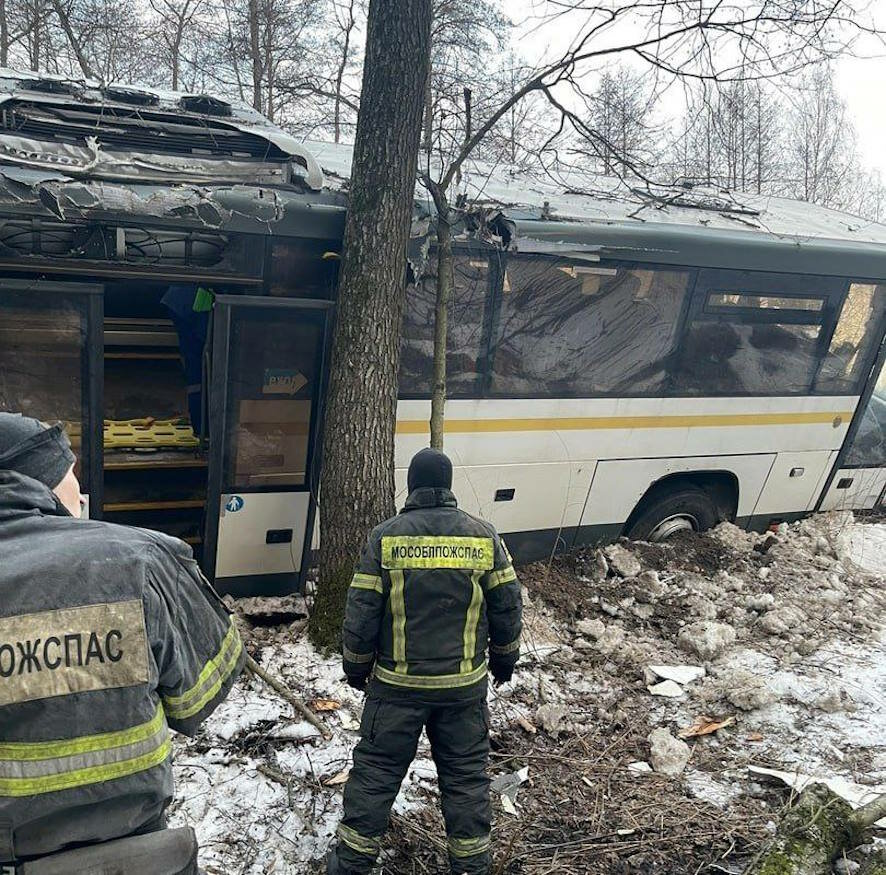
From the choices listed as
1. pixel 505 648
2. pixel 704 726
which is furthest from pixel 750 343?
pixel 505 648

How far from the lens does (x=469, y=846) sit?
2.83 m

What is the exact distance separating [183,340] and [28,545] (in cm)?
409

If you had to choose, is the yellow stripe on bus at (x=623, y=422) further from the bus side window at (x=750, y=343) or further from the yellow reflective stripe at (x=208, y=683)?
the yellow reflective stripe at (x=208, y=683)

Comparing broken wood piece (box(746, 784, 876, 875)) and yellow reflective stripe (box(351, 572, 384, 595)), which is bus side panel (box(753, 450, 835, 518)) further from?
yellow reflective stripe (box(351, 572, 384, 595))

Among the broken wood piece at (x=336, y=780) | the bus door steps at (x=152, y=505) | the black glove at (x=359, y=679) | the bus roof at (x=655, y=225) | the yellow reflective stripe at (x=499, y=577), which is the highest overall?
the bus roof at (x=655, y=225)

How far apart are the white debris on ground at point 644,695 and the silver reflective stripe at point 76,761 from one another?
1.48 metres

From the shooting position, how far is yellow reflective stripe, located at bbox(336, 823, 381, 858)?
2787 mm

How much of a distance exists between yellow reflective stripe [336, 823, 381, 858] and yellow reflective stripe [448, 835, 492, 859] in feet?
0.99

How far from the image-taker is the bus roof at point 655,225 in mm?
4715

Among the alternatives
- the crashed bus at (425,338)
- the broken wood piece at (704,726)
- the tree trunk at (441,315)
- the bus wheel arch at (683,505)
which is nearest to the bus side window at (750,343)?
the crashed bus at (425,338)

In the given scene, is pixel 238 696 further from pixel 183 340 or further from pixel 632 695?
pixel 183 340

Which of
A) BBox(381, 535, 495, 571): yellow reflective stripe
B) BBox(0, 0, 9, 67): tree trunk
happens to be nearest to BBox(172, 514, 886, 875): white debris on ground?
BBox(381, 535, 495, 571): yellow reflective stripe

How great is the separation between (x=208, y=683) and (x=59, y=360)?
2.53 metres

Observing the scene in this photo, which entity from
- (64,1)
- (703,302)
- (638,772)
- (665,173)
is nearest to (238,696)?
(638,772)
